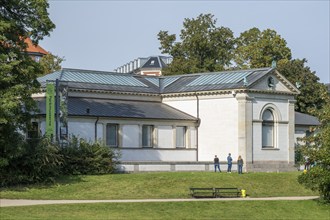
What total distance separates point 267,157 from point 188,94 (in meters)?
9.34

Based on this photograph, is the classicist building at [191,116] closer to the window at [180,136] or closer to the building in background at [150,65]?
the window at [180,136]

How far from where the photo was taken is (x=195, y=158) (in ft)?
227

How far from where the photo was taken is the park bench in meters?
45.0

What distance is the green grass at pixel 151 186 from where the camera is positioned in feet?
144

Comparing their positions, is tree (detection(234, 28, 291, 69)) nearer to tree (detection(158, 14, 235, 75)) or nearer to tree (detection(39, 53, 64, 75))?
tree (detection(158, 14, 235, 75))

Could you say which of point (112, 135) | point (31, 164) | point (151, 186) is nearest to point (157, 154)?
point (112, 135)

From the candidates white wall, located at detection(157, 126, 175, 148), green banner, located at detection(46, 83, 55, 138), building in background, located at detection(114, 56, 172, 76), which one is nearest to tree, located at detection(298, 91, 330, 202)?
green banner, located at detection(46, 83, 55, 138)

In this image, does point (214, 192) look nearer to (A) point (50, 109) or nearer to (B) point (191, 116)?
(A) point (50, 109)

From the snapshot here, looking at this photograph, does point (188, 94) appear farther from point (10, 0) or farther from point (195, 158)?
point (10, 0)

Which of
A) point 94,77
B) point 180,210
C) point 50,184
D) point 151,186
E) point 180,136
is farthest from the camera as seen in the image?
point 94,77

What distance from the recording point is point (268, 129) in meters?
68.6

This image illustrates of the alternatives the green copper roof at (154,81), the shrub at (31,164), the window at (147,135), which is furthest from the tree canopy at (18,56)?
the window at (147,135)

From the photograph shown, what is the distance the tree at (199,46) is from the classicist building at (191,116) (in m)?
17.7

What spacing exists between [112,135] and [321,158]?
2549cm
